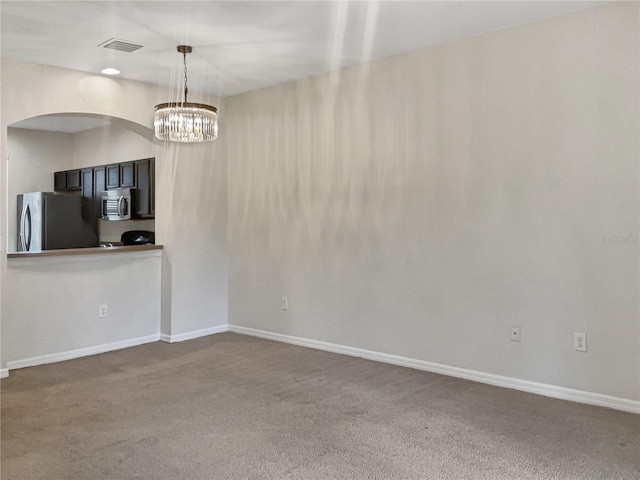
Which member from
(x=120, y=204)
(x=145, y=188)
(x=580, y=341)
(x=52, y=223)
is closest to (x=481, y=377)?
(x=580, y=341)

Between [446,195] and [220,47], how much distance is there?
6.85 feet

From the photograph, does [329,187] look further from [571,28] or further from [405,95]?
[571,28]

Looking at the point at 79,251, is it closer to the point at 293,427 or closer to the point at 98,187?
the point at 98,187

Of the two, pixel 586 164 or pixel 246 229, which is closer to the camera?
pixel 586 164

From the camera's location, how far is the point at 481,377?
12.8ft

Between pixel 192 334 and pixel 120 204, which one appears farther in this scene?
pixel 120 204

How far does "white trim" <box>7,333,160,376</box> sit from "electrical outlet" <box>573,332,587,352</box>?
3869mm

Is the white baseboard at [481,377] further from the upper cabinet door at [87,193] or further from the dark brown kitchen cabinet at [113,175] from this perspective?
the upper cabinet door at [87,193]

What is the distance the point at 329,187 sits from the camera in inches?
192

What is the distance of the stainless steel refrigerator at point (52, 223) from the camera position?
6.61 metres

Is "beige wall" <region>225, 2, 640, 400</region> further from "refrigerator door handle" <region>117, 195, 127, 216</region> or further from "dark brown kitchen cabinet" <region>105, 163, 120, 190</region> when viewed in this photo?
"dark brown kitchen cabinet" <region>105, 163, 120, 190</region>

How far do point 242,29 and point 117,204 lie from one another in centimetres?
330

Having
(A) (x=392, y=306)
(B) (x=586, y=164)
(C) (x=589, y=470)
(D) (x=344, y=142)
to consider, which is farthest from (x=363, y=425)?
(D) (x=344, y=142)

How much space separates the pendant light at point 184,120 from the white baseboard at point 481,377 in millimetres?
2203
